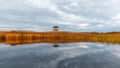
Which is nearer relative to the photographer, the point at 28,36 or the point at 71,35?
the point at 28,36

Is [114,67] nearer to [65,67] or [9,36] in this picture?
[65,67]

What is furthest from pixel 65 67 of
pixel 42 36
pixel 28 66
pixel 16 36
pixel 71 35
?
pixel 71 35

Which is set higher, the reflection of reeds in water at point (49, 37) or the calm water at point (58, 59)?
the reflection of reeds in water at point (49, 37)

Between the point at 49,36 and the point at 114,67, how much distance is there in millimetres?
44215

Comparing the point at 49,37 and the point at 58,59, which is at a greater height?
the point at 49,37

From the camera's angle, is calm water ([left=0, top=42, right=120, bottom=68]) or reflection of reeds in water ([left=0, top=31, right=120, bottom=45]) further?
reflection of reeds in water ([left=0, top=31, right=120, bottom=45])

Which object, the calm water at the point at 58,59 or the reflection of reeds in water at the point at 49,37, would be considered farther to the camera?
the reflection of reeds in water at the point at 49,37

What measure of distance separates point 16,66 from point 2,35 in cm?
3864

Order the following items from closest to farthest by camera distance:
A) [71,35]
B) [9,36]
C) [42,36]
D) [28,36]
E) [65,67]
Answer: [65,67]
[9,36]
[28,36]
[42,36]
[71,35]

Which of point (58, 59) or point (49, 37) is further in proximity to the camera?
point (49, 37)

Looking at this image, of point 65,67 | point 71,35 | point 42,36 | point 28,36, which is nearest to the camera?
point 65,67

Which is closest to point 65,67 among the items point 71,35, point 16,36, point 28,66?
point 28,66

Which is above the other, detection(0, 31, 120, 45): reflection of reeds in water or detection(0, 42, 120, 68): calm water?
detection(0, 31, 120, 45): reflection of reeds in water

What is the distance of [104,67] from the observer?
41.9ft
